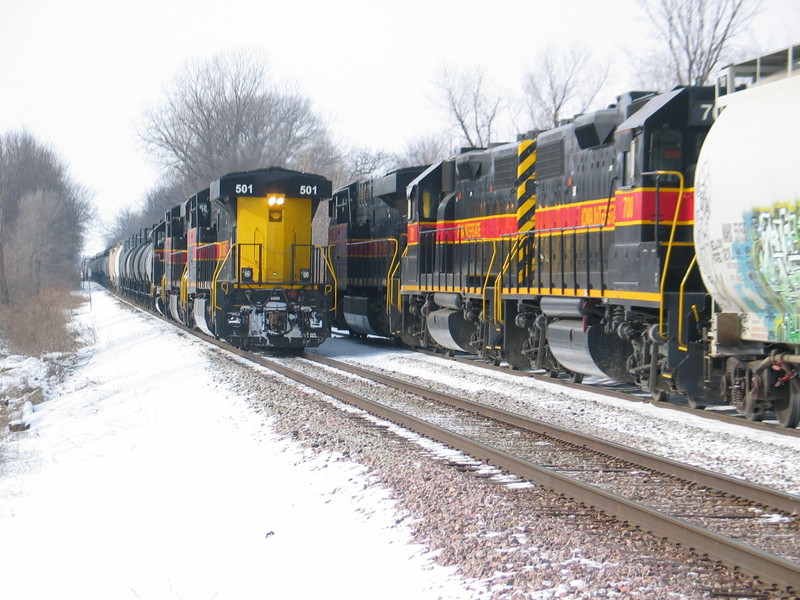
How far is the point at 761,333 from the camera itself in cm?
879

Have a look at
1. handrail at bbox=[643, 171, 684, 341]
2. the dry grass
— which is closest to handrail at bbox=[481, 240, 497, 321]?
handrail at bbox=[643, 171, 684, 341]

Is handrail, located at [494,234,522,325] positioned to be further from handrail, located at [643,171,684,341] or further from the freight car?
handrail, located at [643,171,684,341]

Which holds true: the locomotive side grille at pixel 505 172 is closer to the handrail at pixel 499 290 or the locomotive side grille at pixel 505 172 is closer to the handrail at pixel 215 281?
the handrail at pixel 499 290

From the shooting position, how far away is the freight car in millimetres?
8734

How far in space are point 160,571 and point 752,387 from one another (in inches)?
239

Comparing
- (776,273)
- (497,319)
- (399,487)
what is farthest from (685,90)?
(399,487)

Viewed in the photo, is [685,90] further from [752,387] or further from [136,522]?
[136,522]

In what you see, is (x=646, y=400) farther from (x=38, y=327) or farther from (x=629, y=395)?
(x=38, y=327)

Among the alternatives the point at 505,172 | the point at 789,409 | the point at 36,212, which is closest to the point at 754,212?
the point at 789,409

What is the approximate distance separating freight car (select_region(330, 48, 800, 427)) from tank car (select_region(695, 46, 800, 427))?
0.07 feet

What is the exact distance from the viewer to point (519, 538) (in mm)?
5398

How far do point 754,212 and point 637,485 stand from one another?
3.07 metres

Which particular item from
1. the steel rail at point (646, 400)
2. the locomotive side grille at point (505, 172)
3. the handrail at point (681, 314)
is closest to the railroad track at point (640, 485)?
the handrail at point (681, 314)

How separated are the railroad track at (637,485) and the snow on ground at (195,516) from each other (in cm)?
127
